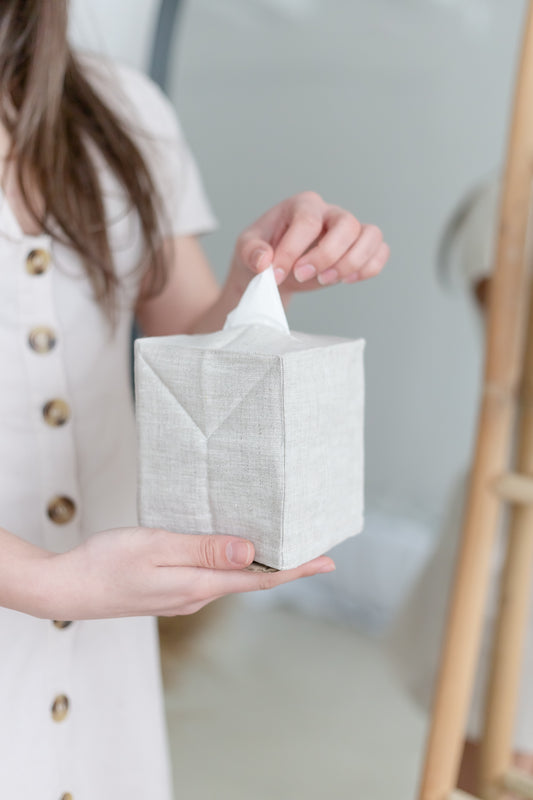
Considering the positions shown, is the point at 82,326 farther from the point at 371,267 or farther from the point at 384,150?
the point at 384,150

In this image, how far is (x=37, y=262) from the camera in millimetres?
630

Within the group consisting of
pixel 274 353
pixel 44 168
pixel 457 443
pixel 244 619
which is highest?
pixel 44 168

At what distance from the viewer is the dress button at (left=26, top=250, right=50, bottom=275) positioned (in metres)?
0.63

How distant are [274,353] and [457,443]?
217cm

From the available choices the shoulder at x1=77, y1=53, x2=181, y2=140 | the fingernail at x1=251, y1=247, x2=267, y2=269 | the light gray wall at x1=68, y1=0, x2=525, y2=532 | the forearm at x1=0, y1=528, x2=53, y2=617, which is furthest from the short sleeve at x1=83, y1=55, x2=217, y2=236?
the light gray wall at x1=68, y1=0, x2=525, y2=532

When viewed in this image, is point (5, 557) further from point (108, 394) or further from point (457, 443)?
point (457, 443)

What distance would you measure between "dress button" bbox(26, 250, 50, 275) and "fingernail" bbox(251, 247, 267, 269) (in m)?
0.20

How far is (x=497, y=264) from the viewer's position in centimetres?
87

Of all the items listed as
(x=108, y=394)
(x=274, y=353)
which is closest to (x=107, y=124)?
(x=108, y=394)

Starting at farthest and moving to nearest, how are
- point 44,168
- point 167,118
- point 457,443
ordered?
point 457,443, point 167,118, point 44,168

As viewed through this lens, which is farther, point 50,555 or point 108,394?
point 108,394

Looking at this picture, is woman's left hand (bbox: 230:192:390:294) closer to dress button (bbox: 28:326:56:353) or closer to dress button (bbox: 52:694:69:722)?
dress button (bbox: 28:326:56:353)

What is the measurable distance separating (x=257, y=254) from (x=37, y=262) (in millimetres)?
207

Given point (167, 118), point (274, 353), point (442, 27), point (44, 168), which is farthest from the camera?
point (442, 27)
